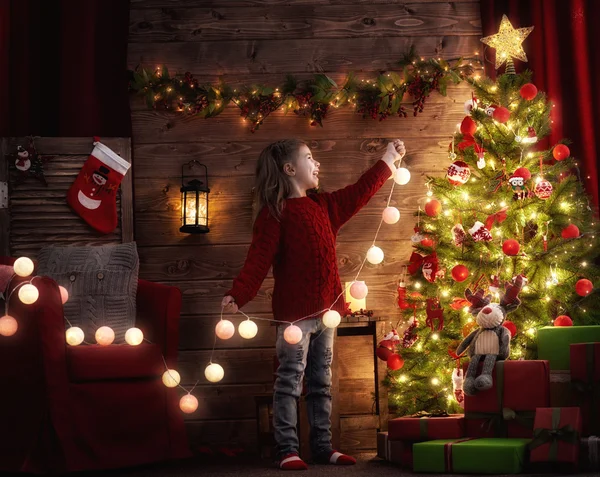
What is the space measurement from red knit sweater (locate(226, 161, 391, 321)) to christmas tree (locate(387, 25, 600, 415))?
692mm

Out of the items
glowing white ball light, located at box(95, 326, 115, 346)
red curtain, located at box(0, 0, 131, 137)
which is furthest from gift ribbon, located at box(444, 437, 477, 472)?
red curtain, located at box(0, 0, 131, 137)

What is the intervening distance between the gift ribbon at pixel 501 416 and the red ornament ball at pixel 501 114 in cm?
124

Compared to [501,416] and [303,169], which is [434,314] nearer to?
[501,416]

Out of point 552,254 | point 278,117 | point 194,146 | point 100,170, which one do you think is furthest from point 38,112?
point 552,254

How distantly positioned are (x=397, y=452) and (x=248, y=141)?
6.13 ft

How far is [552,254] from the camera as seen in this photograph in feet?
12.3

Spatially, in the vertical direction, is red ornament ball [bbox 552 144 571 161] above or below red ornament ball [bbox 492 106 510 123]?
below

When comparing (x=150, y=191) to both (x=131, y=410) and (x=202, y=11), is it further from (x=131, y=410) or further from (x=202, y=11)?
(x=131, y=410)

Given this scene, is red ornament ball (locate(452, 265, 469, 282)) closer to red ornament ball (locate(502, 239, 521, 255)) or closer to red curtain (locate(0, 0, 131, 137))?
red ornament ball (locate(502, 239, 521, 255))

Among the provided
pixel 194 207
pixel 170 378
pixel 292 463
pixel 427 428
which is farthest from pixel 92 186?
pixel 427 428

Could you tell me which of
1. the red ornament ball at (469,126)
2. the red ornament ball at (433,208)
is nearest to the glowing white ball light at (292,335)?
the red ornament ball at (433,208)

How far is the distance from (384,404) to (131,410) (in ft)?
4.12

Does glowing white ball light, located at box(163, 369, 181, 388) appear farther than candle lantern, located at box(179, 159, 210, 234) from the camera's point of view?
No

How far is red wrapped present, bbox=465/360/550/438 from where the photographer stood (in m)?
3.06
